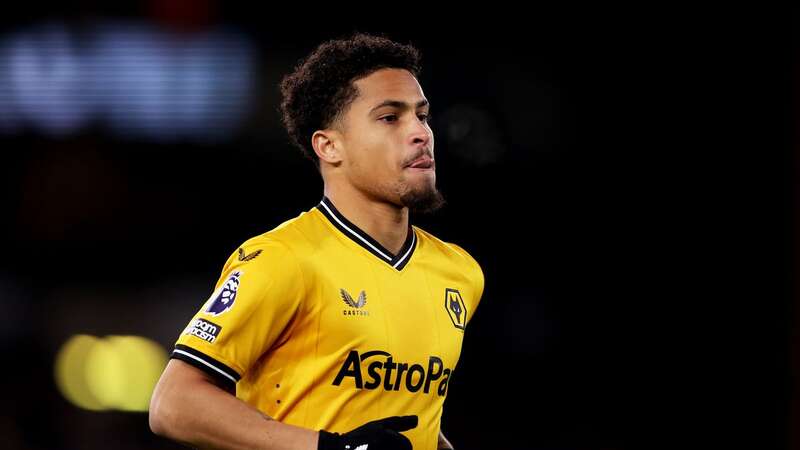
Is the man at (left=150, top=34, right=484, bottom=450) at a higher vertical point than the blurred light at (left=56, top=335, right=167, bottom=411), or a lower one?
higher

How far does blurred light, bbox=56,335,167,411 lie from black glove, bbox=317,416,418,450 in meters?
7.02

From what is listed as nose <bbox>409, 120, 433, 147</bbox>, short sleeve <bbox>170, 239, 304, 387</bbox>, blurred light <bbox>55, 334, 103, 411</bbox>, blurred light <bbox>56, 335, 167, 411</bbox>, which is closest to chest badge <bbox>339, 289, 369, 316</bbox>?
short sleeve <bbox>170, 239, 304, 387</bbox>

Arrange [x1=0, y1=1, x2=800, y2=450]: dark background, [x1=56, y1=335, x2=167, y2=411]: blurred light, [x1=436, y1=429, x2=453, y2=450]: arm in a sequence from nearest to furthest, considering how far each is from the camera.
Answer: [x1=436, y1=429, x2=453, y2=450]: arm < [x1=0, y1=1, x2=800, y2=450]: dark background < [x1=56, y1=335, x2=167, y2=411]: blurred light

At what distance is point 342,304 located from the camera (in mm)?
2773

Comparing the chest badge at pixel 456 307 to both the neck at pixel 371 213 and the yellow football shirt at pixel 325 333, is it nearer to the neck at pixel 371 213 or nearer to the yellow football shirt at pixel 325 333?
the yellow football shirt at pixel 325 333

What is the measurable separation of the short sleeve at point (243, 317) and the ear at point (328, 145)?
49 centimetres

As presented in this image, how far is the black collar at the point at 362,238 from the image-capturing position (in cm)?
300

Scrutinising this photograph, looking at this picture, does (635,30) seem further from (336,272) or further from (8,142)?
(336,272)

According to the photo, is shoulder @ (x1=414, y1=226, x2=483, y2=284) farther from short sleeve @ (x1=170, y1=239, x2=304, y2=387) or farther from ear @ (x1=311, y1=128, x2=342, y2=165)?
short sleeve @ (x1=170, y1=239, x2=304, y2=387)

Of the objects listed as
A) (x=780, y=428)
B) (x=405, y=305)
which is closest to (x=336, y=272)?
(x=405, y=305)

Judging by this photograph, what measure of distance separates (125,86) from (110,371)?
2.51 meters

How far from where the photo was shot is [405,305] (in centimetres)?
293

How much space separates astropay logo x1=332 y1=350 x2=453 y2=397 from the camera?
108 inches

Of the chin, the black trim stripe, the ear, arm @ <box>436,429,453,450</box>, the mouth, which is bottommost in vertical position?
arm @ <box>436,429,453,450</box>
